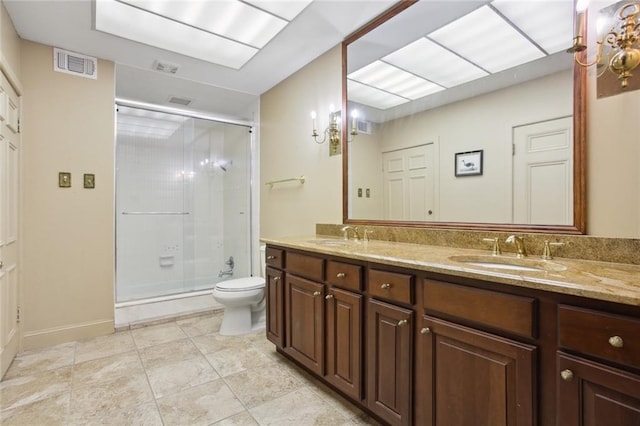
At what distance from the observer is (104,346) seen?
8.26 ft

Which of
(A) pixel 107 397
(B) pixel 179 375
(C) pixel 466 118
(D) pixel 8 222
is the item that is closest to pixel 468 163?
(C) pixel 466 118

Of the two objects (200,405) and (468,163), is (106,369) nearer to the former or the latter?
(200,405)

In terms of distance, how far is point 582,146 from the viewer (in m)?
1.35

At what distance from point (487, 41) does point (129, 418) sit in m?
2.74

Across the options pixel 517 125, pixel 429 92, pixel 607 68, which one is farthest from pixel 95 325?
pixel 607 68

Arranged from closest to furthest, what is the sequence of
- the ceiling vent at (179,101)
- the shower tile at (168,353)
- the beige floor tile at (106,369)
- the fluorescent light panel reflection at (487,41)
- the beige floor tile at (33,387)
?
the fluorescent light panel reflection at (487,41) → the beige floor tile at (33,387) → the beige floor tile at (106,369) → the shower tile at (168,353) → the ceiling vent at (179,101)

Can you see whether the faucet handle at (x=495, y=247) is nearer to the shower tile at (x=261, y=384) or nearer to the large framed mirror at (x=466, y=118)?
the large framed mirror at (x=466, y=118)

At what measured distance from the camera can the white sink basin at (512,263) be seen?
122 centimetres

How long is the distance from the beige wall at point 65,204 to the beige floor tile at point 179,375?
3.36 ft

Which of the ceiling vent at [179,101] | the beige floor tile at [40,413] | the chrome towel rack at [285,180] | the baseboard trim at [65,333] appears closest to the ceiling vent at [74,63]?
the ceiling vent at [179,101]

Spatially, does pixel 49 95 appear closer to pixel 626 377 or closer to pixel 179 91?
pixel 179 91

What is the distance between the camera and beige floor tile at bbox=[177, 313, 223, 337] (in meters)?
2.81

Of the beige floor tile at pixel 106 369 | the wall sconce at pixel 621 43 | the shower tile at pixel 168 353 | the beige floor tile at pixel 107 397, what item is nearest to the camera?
the wall sconce at pixel 621 43

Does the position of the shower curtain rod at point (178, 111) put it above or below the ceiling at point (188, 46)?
below
